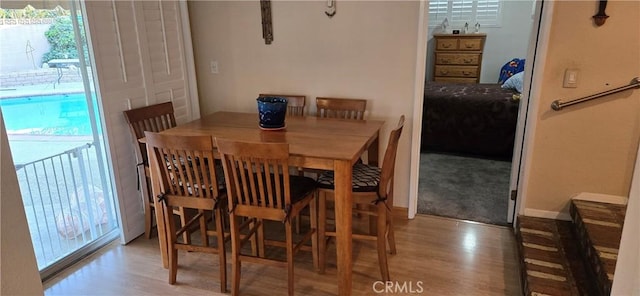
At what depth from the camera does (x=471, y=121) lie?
452 cm

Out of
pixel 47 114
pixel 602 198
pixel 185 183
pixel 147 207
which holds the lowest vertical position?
pixel 147 207

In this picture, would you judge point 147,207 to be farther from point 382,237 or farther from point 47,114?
point 382,237

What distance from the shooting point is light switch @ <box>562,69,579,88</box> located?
8.49 feet

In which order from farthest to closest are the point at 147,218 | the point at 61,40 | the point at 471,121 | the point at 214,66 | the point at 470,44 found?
the point at 470,44, the point at 471,121, the point at 214,66, the point at 147,218, the point at 61,40

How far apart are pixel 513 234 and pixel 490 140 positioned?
1766 millimetres

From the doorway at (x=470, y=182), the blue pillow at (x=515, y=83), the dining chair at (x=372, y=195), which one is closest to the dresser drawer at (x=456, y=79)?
the blue pillow at (x=515, y=83)

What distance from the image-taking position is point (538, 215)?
293 centimetres

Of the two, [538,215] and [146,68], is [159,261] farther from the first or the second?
[538,215]

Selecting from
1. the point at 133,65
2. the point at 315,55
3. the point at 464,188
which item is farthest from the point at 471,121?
the point at 133,65

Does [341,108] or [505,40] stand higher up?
[505,40]

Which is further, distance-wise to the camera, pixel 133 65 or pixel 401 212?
pixel 401 212

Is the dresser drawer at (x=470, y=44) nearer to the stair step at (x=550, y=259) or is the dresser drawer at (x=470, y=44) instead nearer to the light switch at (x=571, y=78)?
the light switch at (x=571, y=78)

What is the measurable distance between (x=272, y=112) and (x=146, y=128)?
1.00 meters

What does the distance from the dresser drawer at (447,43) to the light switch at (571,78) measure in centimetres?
403
